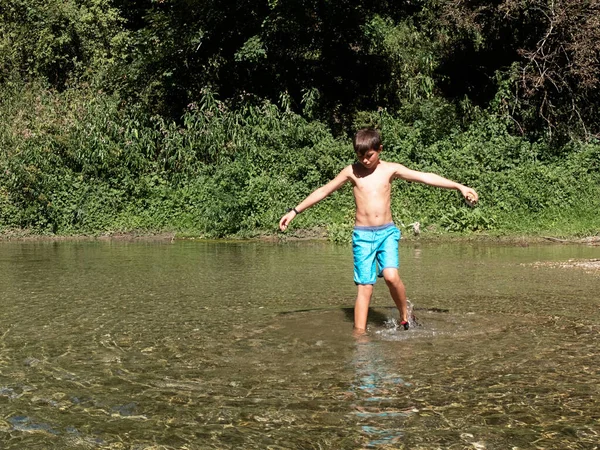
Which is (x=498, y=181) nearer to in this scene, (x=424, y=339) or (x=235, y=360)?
(x=424, y=339)

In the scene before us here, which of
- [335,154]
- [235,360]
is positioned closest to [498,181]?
[335,154]

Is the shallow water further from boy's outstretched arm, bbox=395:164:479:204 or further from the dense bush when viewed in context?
the dense bush

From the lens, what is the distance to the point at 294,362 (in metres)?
5.47

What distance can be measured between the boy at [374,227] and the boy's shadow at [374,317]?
1.29ft

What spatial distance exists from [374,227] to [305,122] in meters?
11.5

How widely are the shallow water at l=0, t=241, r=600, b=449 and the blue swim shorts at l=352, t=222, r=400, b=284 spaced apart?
47 centimetres

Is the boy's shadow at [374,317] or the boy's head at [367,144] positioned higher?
the boy's head at [367,144]

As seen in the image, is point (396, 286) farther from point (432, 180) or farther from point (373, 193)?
point (432, 180)

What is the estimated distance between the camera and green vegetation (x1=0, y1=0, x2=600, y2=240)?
1571cm

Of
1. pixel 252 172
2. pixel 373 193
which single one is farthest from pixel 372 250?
pixel 252 172

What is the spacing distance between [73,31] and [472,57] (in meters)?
11.0

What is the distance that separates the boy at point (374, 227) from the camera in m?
6.50

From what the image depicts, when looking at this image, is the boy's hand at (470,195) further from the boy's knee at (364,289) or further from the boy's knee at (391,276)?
the boy's knee at (364,289)

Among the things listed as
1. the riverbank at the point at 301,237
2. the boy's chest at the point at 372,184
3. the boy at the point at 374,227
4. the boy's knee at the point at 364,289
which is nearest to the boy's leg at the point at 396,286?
the boy at the point at 374,227
